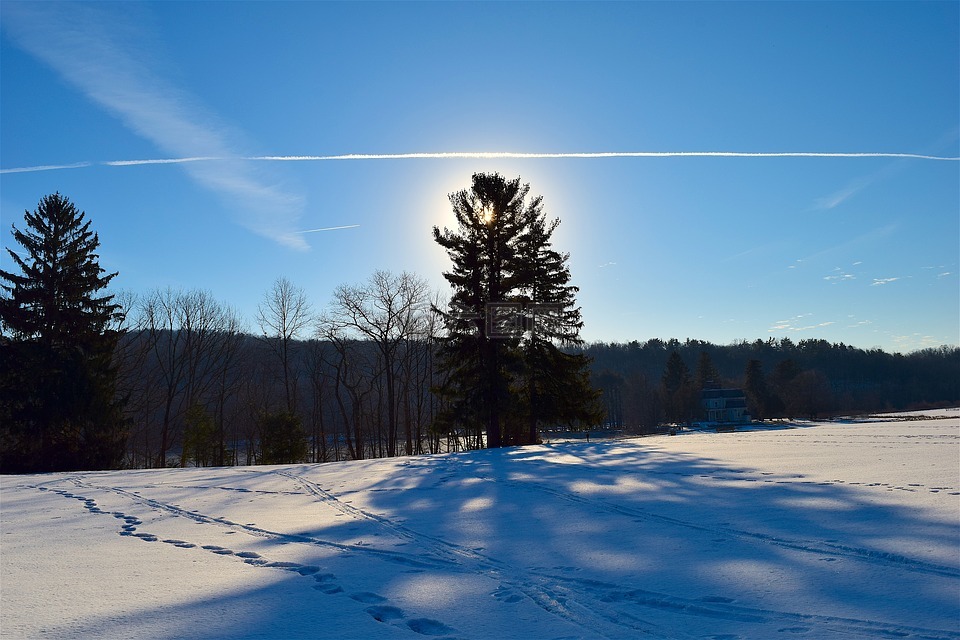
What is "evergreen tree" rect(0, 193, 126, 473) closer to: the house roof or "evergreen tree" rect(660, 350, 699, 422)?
"evergreen tree" rect(660, 350, 699, 422)

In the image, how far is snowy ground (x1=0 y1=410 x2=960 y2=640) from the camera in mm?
3482

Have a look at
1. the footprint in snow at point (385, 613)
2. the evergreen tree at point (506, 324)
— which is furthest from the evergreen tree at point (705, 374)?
the footprint in snow at point (385, 613)

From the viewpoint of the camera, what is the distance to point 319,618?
366 cm

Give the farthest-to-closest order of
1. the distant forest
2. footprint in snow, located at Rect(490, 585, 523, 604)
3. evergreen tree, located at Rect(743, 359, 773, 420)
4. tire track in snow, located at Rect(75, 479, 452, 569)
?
evergreen tree, located at Rect(743, 359, 773, 420), the distant forest, tire track in snow, located at Rect(75, 479, 452, 569), footprint in snow, located at Rect(490, 585, 523, 604)

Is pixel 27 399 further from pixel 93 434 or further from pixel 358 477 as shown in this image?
pixel 358 477

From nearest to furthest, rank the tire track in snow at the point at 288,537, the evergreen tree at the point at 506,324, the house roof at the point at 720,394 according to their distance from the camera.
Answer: the tire track in snow at the point at 288,537
the evergreen tree at the point at 506,324
the house roof at the point at 720,394

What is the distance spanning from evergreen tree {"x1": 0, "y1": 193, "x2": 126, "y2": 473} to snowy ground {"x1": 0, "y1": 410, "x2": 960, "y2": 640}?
19049mm

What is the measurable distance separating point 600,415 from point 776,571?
23.2 metres

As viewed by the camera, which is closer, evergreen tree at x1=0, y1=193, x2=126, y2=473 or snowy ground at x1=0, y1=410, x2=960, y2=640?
snowy ground at x1=0, y1=410, x2=960, y2=640

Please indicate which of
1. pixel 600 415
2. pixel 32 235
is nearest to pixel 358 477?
pixel 600 415

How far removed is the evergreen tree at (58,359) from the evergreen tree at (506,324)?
16427 millimetres

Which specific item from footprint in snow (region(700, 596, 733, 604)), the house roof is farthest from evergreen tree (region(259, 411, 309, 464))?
the house roof

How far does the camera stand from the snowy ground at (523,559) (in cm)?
348

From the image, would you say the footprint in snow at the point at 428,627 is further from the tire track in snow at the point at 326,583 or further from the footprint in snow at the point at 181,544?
the footprint in snow at the point at 181,544
